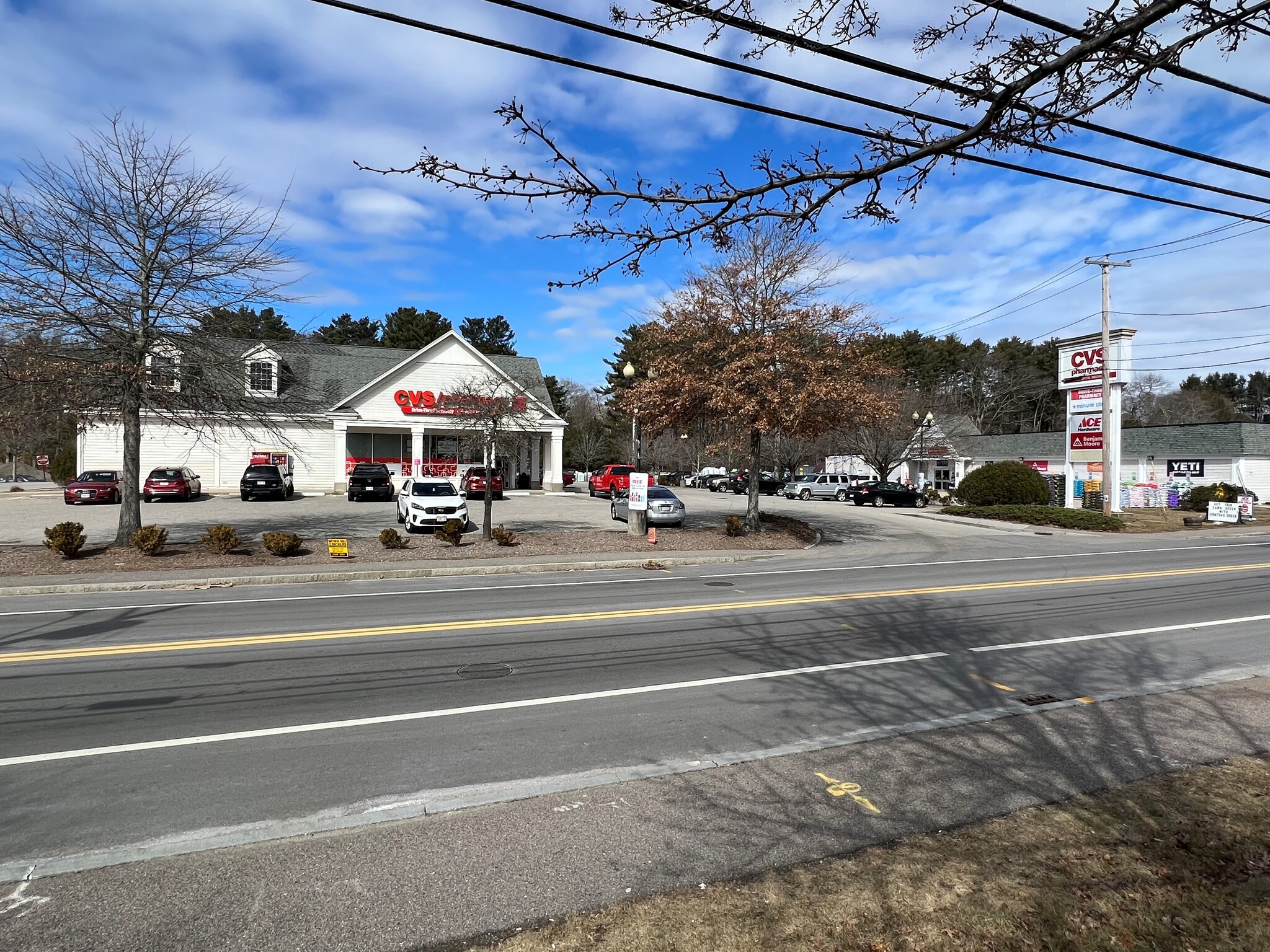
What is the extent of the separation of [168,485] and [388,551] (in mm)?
17869

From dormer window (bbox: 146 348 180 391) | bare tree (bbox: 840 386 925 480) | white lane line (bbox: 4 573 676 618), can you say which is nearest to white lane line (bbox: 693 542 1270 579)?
white lane line (bbox: 4 573 676 618)

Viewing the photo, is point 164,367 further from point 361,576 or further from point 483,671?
point 483,671

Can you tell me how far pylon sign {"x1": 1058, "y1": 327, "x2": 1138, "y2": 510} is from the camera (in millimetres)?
31219

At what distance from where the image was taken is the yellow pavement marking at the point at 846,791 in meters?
4.45

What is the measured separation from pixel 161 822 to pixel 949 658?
7.34 metres

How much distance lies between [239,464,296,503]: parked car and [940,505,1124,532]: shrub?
31.1m

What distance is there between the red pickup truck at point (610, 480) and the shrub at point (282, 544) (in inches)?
794

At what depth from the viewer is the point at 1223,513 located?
31.6 metres

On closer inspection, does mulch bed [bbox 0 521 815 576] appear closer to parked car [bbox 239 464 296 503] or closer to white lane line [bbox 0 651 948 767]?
white lane line [bbox 0 651 948 767]

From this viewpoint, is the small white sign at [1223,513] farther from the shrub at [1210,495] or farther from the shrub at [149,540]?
the shrub at [149,540]

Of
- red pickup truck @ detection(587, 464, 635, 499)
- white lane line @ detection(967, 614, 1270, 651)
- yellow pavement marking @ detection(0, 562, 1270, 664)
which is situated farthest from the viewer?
red pickup truck @ detection(587, 464, 635, 499)

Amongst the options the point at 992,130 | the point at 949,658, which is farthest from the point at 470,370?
the point at 992,130

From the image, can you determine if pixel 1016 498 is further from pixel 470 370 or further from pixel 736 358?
pixel 470 370

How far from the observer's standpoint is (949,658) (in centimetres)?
812
